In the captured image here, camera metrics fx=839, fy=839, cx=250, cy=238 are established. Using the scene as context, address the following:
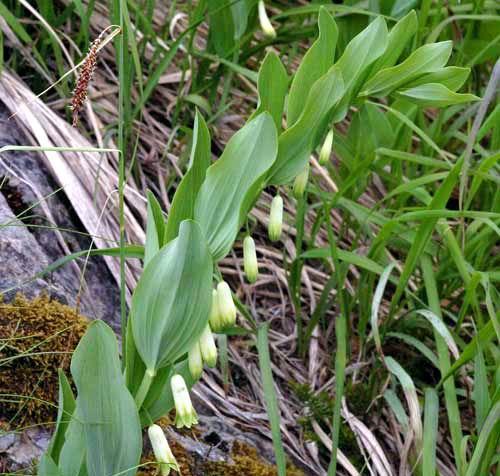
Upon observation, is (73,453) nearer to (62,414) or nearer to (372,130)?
(62,414)

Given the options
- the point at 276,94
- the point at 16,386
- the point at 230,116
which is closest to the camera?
the point at 276,94

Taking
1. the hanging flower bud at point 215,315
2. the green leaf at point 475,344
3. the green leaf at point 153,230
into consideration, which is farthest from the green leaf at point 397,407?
the green leaf at point 153,230

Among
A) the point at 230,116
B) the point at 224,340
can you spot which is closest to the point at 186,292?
the point at 224,340

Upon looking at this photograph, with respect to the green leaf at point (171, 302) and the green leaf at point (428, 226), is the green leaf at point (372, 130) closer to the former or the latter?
the green leaf at point (428, 226)

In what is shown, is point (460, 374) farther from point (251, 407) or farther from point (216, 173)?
point (216, 173)

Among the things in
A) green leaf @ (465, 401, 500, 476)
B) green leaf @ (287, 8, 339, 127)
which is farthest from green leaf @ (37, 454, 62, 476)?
green leaf @ (465, 401, 500, 476)

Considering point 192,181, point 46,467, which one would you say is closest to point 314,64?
point 192,181
